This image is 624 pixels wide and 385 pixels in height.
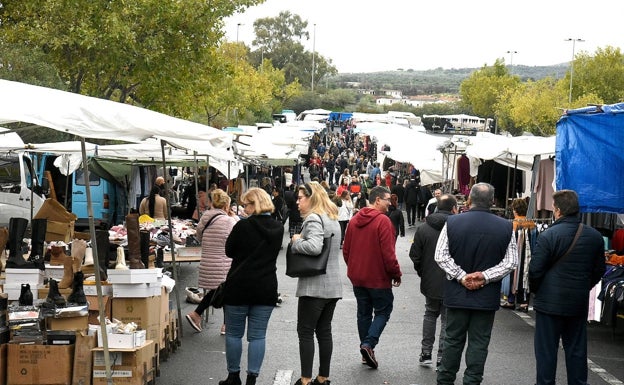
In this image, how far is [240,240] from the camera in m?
8.31

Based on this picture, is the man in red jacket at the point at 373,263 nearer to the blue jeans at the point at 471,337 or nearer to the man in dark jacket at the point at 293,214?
the blue jeans at the point at 471,337

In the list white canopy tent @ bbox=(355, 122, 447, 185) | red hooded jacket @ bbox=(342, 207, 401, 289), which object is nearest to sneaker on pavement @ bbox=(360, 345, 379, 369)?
red hooded jacket @ bbox=(342, 207, 401, 289)

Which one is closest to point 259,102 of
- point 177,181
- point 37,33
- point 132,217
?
point 177,181

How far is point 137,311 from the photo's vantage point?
9219 mm

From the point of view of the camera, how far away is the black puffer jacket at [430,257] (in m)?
9.62

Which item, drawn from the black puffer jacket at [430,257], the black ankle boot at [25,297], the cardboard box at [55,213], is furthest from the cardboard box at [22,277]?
the cardboard box at [55,213]

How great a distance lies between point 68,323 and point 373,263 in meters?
2.89

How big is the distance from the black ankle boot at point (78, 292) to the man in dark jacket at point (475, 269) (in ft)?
10.3

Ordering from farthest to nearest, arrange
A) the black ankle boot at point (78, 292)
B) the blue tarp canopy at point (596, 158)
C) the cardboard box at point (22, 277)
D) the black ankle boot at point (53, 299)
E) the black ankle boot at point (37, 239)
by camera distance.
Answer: the black ankle boot at point (37, 239) < the blue tarp canopy at point (596, 158) < the cardboard box at point (22, 277) < the black ankle boot at point (78, 292) < the black ankle boot at point (53, 299)

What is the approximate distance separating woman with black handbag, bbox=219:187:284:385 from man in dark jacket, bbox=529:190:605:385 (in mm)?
2193

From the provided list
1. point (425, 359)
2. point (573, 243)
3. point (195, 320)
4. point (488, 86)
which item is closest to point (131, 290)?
point (195, 320)

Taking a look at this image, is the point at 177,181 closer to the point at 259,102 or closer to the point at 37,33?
the point at 37,33

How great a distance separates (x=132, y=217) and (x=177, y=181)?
23.3 meters

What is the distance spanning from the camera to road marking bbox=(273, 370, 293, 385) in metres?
9.14
